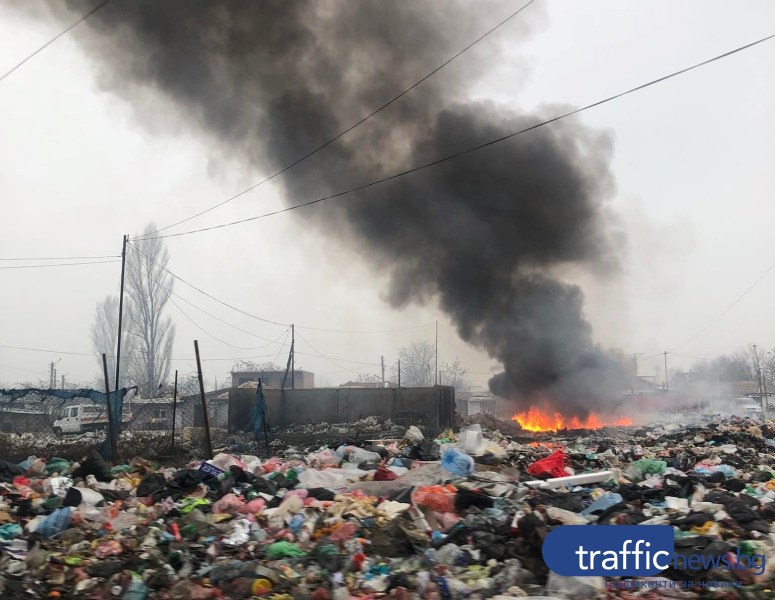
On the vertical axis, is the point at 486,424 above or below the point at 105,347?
below

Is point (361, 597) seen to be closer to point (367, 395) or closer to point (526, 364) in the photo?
point (367, 395)

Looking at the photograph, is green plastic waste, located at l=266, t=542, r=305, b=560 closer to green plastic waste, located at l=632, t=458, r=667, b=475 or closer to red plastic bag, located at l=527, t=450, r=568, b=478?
red plastic bag, located at l=527, t=450, r=568, b=478

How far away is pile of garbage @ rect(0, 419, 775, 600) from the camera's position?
4.13 m

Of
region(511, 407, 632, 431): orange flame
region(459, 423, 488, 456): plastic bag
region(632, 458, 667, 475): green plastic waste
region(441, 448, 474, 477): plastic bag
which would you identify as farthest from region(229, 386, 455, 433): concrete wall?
region(441, 448, 474, 477): plastic bag

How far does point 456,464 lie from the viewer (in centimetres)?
672

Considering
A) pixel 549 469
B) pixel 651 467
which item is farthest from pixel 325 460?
pixel 651 467

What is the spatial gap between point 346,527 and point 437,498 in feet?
3.03

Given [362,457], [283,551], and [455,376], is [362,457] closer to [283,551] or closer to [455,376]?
[283,551]

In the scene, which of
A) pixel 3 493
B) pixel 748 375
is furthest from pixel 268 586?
pixel 748 375

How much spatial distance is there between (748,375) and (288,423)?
5188 cm

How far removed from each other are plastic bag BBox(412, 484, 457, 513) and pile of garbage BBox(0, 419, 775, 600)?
18 mm

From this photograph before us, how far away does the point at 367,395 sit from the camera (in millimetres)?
18859

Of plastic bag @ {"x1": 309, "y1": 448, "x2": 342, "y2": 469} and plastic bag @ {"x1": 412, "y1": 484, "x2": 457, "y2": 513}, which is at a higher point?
plastic bag @ {"x1": 412, "y1": 484, "x2": 457, "y2": 513}

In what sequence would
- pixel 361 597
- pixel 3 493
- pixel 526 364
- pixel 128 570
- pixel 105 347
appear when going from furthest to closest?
1. pixel 105 347
2. pixel 526 364
3. pixel 3 493
4. pixel 128 570
5. pixel 361 597
